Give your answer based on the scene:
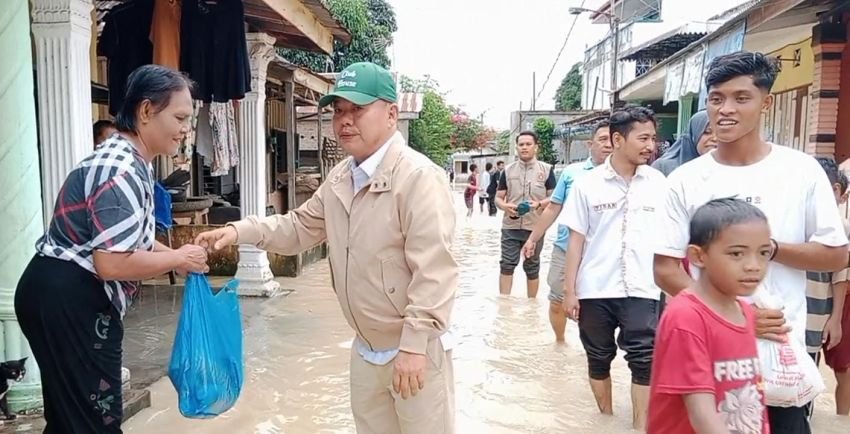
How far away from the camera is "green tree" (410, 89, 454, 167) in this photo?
28328 millimetres

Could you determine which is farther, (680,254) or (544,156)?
(544,156)

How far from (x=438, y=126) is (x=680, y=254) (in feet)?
102

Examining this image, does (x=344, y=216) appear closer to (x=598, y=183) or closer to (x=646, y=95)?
(x=598, y=183)

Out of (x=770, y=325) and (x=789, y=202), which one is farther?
(x=789, y=202)

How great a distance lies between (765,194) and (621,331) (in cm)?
166

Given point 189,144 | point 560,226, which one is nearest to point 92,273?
point 560,226

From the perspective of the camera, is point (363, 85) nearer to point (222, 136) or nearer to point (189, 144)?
point (189, 144)

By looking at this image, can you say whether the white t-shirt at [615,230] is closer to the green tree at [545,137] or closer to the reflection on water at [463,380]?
the reflection on water at [463,380]

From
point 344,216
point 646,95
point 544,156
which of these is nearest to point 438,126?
point 544,156

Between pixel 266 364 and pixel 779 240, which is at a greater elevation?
pixel 779 240

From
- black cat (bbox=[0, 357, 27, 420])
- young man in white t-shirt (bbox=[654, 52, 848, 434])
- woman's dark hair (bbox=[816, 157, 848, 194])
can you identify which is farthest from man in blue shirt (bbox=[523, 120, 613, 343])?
black cat (bbox=[0, 357, 27, 420])

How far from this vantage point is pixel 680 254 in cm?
230

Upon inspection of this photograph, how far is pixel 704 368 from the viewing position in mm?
1761

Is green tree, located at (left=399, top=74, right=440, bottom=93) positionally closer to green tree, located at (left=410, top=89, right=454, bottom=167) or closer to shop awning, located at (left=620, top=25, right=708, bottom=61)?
green tree, located at (left=410, top=89, right=454, bottom=167)
